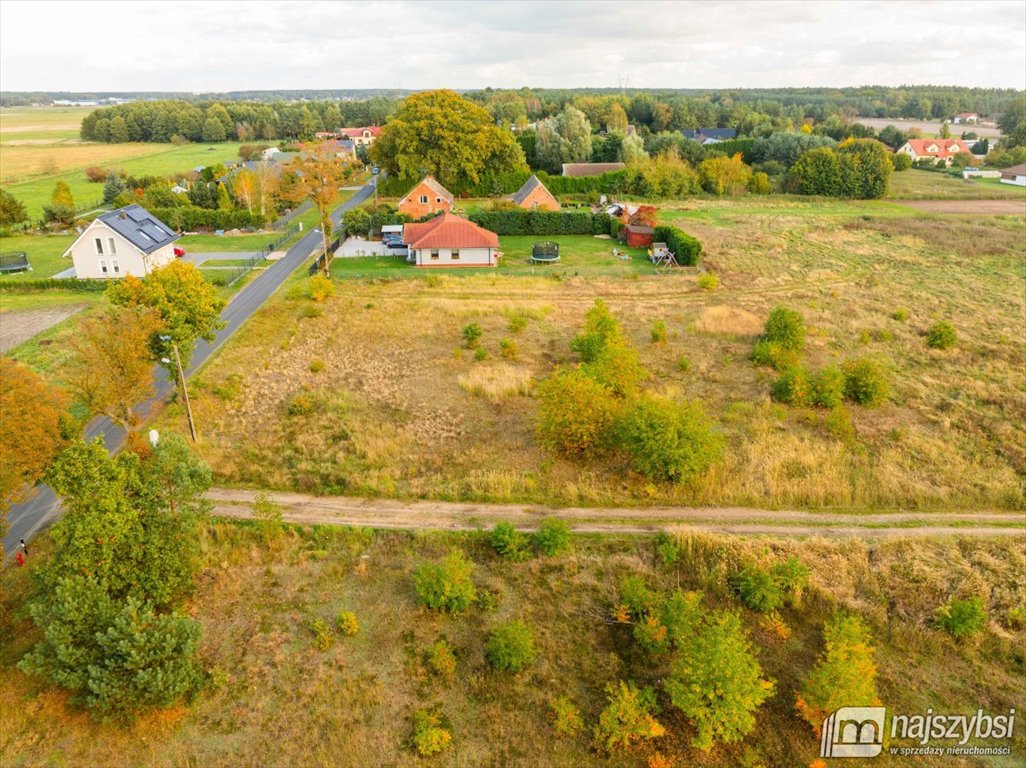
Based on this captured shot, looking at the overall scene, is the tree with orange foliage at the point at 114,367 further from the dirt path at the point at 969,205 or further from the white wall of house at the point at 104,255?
the dirt path at the point at 969,205

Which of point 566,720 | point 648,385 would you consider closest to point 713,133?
point 648,385

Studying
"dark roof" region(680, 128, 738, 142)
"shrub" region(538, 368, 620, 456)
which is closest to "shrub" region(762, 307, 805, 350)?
"shrub" region(538, 368, 620, 456)

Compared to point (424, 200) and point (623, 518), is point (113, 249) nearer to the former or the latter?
A: point (424, 200)

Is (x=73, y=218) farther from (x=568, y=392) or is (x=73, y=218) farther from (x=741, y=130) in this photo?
(x=741, y=130)

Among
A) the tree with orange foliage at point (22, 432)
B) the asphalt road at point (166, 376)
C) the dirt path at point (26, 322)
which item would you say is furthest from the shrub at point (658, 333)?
the dirt path at point (26, 322)

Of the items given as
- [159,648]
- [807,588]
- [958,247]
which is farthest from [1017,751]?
[958,247]

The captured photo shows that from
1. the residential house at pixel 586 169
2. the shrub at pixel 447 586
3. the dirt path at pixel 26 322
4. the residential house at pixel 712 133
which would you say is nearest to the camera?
the shrub at pixel 447 586
